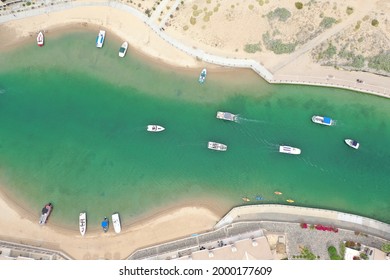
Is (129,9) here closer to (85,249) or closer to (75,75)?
(75,75)

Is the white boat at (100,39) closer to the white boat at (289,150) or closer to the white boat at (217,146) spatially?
the white boat at (217,146)

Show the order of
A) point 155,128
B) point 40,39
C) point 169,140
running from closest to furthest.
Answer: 1. point 155,128
2. point 169,140
3. point 40,39

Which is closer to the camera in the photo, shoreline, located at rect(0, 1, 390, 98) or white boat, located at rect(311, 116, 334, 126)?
white boat, located at rect(311, 116, 334, 126)

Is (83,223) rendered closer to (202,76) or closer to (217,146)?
(217,146)

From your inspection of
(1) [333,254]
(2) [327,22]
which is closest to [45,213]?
(1) [333,254]

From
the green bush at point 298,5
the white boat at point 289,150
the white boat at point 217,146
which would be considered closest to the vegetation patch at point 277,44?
the green bush at point 298,5

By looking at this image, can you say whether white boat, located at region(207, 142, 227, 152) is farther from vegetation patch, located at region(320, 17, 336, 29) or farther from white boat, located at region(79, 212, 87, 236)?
vegetation patch, located at region(320, 17, 336, 29)

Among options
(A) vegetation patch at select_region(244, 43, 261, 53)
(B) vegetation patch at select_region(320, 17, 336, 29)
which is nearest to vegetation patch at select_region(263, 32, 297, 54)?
(A) vegetation patch at select_region(244, 43, 261, 53)
